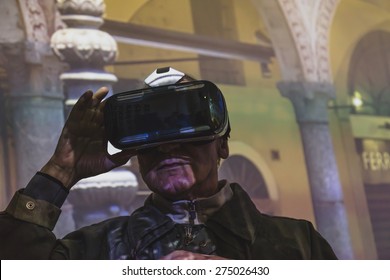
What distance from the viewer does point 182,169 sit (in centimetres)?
129

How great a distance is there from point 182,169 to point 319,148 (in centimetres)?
83

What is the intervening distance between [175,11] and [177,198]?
2.64 feet

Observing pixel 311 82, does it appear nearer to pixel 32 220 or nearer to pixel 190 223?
pixel 190 223

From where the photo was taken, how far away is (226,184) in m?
1.36

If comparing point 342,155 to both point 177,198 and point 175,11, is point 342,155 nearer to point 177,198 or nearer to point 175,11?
point 175,11

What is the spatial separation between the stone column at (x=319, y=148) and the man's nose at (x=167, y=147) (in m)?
0.77

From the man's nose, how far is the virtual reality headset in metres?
0.01

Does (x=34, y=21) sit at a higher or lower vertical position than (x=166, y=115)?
higher

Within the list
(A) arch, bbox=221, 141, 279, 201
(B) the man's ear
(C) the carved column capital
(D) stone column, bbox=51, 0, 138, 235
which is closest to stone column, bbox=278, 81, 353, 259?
(C) the carved column capital

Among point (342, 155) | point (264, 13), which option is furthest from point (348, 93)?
point (264, 13)

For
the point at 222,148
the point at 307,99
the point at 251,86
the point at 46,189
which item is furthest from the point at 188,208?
the point at 307,99

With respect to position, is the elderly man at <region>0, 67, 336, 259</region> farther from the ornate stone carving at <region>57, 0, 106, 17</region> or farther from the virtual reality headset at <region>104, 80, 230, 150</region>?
the ornate stone carving at <region>57, 0, 106, 17</region>

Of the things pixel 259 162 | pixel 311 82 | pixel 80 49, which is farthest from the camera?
pixel 311 82

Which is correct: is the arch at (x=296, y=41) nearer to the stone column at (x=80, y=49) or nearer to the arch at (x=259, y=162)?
the arch at (x=259, y=162)
